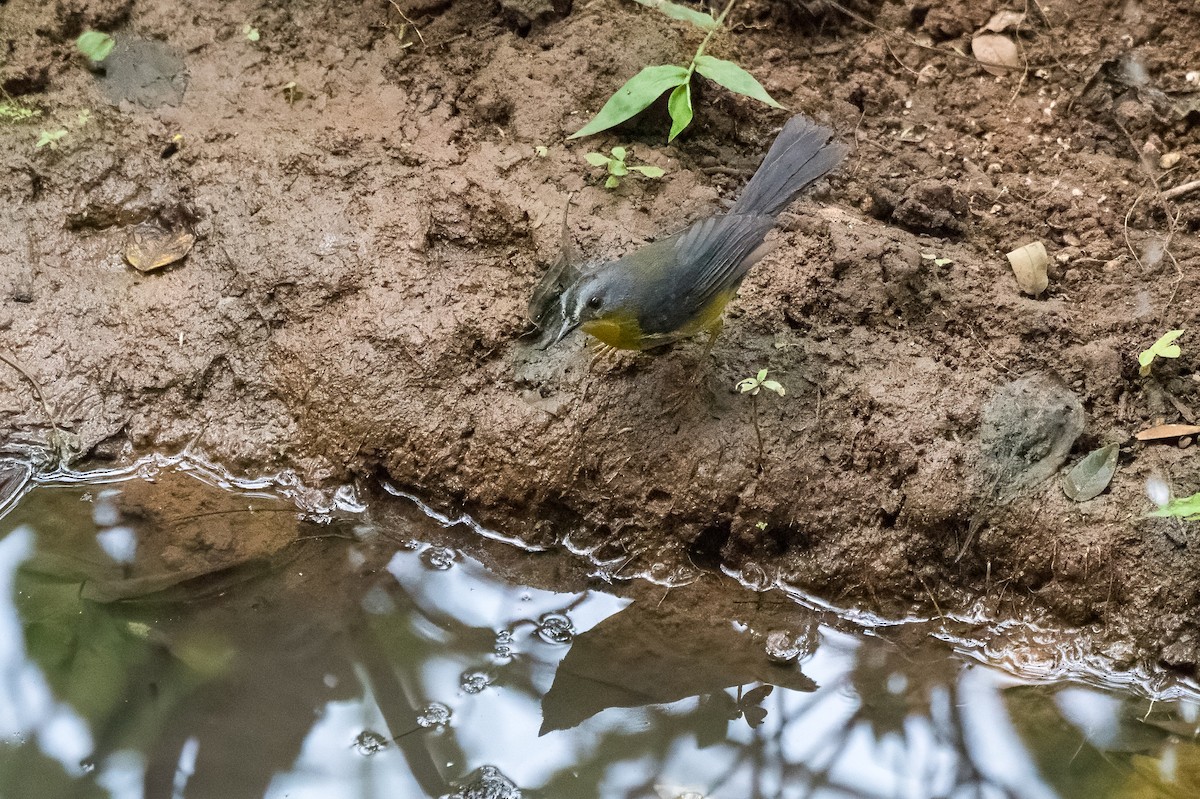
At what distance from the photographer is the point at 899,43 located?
4.77 m

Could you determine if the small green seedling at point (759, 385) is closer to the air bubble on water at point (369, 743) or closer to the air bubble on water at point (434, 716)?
the air bubble on water at point (434, 716)

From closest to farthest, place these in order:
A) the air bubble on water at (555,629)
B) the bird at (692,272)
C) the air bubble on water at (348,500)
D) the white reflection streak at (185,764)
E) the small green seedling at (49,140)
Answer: the white reflection streak at (185,764)
the bird at (692,272)
the air bubble on water at (555,629)
the air bubble on water at (348,500)
the small green seedling at (49,140)

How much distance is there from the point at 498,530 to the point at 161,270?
6.10ft

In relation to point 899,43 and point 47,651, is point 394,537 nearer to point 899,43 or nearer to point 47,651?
point 47,651

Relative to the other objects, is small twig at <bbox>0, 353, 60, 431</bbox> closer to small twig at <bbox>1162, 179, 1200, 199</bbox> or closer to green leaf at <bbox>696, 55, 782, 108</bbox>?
green leaf at <bbox>696, 55, 782, 108</bbox>

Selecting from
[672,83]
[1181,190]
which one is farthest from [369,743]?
[1181,190]

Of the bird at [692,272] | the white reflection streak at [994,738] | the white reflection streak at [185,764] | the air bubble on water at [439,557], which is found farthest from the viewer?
the air bubble on water at [439,557]

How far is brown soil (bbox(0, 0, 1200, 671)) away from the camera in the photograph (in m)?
3.70

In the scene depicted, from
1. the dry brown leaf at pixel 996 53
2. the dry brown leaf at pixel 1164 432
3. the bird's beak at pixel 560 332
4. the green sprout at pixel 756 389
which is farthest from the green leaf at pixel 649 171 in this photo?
the dry brown leaf at pixel 1164 432

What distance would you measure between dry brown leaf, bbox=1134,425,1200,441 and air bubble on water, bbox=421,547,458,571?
2.57 metres

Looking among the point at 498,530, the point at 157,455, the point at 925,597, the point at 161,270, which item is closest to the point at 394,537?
the point at 498,530

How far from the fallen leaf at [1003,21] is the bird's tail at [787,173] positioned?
1.58 meters

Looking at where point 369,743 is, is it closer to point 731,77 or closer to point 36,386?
point 36,386

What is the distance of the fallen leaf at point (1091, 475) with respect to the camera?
3.58 metres
